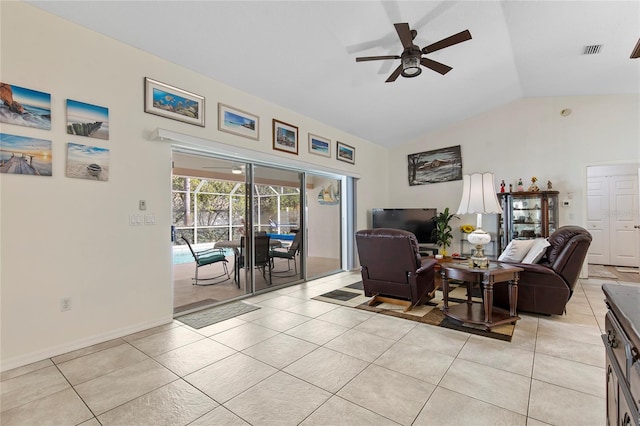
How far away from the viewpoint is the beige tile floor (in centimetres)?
177

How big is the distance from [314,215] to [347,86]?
259 cm

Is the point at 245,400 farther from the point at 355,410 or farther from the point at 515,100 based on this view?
the point at 515,100

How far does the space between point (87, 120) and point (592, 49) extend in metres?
6.02

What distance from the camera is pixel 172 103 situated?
3383mm

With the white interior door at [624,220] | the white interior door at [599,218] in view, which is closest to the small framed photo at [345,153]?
the white interior door at [599,218]

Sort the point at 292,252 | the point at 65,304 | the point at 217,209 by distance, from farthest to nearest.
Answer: the point at 292,252 → the point at 217,209 → the point at 65,304

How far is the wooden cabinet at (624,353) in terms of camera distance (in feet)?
2.64

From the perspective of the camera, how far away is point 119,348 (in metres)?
2.70

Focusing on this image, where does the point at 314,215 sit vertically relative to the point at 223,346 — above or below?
above

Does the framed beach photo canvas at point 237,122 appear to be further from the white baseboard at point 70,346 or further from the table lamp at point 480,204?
the table lamp at point 480,204

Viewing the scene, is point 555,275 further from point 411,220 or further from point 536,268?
point 411,220

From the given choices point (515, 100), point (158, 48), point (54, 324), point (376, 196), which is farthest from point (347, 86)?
point (54, 324)

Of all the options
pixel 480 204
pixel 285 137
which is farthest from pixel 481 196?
pixel 285 137

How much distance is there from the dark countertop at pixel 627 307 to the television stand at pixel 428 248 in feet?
16.7
